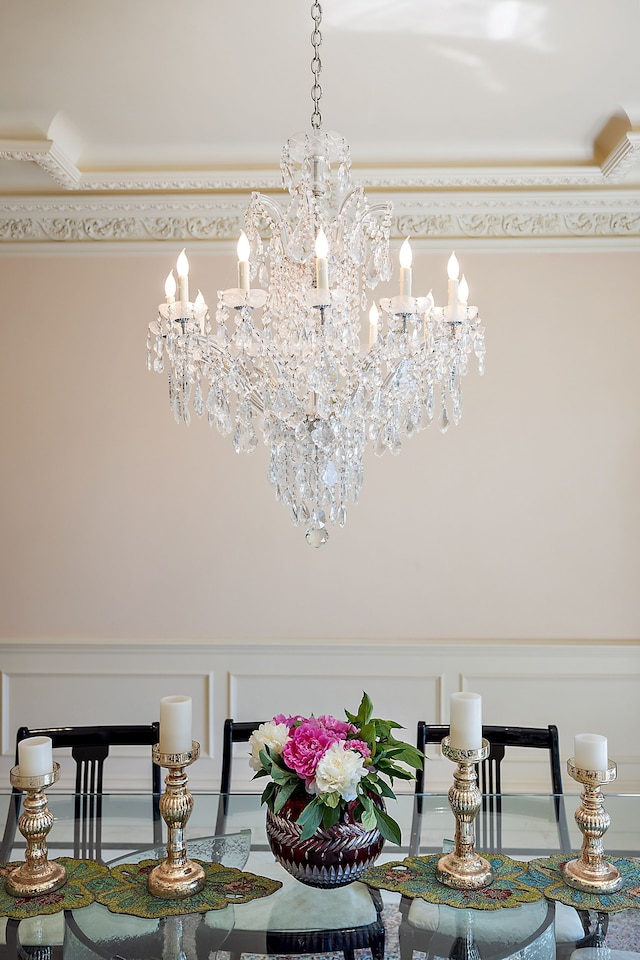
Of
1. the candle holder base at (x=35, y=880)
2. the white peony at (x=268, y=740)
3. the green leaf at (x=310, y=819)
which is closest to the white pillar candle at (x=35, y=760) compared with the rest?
the candle holder base at (x=35, y=880)

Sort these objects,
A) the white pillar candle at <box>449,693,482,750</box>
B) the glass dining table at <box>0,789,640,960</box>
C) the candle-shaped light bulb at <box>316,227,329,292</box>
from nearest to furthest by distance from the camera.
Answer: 1. the glass dining table at <box>0,789,640,960</box>
2. the white pillar candle at <box>449,693,482,750</box>
3. the candle-shaped light bulb at <box>316,227,329,292</box>

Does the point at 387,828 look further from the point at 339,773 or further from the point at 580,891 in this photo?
the point at 580,891

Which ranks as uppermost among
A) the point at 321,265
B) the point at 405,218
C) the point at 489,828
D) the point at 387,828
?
the point at 405,218

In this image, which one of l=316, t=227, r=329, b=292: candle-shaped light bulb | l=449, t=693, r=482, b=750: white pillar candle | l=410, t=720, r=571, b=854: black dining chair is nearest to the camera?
l=449, t=693, r=482, b=750: white pillar candle

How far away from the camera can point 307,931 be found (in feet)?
4.91

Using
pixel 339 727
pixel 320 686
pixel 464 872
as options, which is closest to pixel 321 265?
pixel 339 727

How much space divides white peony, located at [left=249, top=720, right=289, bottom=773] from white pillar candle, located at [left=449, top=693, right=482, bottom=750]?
0.37 metres

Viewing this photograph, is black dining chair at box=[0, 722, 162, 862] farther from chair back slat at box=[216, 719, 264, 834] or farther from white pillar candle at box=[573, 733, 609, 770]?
white pillar candle at box=[573, 733, 609, 770]

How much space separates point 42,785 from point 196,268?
2713 millimetres

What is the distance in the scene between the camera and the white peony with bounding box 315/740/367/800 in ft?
4.75

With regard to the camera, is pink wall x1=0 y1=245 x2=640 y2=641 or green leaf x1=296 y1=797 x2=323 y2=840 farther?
pink wall x1=0 y1=245 x2=640 y2=641

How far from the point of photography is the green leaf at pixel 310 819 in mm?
1456

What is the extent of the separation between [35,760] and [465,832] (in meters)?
0.96

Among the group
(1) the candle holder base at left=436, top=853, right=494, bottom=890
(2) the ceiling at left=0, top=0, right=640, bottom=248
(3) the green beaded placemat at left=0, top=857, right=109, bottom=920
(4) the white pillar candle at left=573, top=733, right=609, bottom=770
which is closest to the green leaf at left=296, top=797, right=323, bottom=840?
(1) the candle holder base at left=436, top=853, right=494, bottom=890
